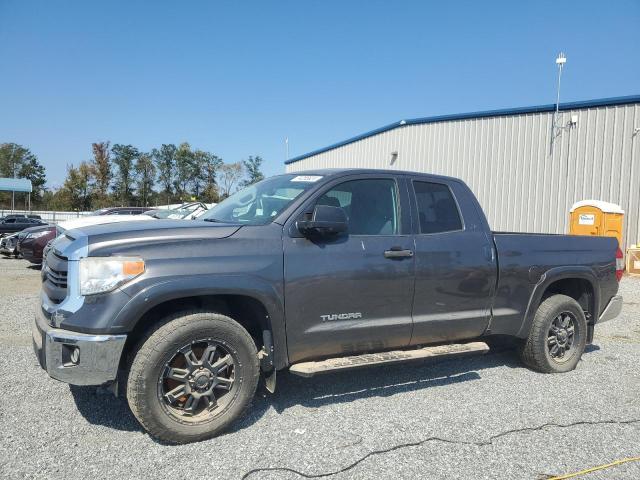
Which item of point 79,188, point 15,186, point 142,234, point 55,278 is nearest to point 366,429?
point 142,234

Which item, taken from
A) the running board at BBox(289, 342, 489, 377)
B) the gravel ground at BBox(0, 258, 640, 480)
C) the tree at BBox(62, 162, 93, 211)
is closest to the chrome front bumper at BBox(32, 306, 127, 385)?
the gravel ground at BBox(0, 258, 640, 480)

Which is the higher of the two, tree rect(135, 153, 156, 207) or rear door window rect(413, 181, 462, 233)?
tree rect(135, 153, 156, 207)

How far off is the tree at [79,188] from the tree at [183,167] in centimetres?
1331

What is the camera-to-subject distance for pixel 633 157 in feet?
46.1

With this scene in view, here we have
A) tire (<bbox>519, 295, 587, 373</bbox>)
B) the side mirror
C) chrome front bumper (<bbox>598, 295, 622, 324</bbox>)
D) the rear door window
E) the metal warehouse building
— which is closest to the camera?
the side mirror

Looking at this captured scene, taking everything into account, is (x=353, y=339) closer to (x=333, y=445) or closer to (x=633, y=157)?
(x=333, y=445)

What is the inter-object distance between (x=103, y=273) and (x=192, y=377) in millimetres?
890

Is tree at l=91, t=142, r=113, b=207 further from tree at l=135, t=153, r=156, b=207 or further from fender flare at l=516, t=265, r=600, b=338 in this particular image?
fender flare at l=516, t=265, r=600, b=338

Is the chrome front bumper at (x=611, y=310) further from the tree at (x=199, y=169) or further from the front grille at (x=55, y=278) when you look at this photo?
the tree at (x=199, y=169)

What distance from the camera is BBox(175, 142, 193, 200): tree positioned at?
243ft

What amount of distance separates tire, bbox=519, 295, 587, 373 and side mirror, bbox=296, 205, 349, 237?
8.23ft

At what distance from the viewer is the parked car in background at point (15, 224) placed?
24455mm

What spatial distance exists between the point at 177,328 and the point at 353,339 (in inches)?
52.9

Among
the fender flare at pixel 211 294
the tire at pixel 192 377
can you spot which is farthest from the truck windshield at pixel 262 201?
the tire at pixel 192 377
